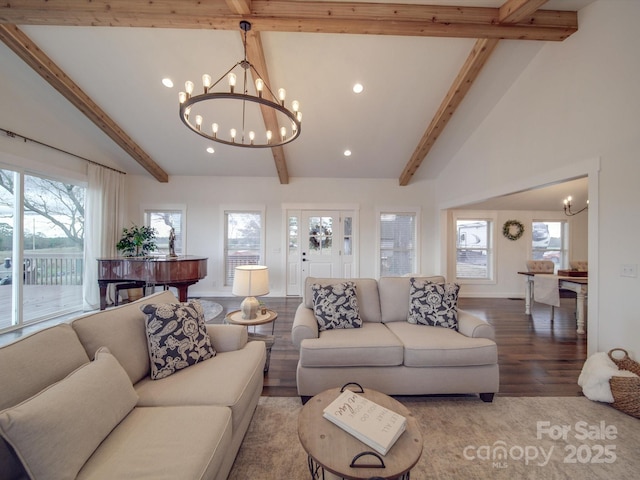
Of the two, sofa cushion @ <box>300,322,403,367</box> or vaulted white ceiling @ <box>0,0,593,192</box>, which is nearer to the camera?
sofa cushion @ <box>300,322,403,367</box>

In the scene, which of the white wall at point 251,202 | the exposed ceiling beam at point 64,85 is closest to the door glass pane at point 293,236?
the white wall at point 251,202

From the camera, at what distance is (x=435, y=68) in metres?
3.47

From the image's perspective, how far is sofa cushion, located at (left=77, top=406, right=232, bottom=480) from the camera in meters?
0.99

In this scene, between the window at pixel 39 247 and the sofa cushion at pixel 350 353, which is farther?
the window at pixel 39 247

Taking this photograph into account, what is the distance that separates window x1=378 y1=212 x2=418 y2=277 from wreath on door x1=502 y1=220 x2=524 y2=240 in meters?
1.92

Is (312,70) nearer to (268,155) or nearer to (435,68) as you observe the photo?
(435,68)

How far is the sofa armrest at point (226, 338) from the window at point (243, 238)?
13.2ft

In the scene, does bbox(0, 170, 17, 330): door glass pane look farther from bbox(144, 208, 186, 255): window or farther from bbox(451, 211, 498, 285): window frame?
bbox(451, 211, 498, 285): window frame

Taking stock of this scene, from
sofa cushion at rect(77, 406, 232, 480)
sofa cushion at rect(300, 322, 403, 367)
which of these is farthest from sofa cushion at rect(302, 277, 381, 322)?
sofa cushion at rect(77, 406, 232, 480)

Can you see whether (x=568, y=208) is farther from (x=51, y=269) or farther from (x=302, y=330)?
(x=51, y=269)

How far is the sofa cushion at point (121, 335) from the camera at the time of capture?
1.49 metres

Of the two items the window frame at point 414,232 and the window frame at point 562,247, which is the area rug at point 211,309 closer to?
the window frame at point 414,232

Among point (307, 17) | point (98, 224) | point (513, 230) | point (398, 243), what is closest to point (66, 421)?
point (307, 17)

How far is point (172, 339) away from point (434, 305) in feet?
7.41
